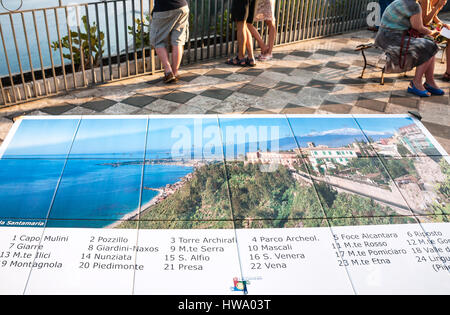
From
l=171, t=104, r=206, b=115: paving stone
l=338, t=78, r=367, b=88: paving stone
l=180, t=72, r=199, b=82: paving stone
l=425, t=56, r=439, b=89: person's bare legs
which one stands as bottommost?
l=171, t=104, r=206, b=115: paving stone

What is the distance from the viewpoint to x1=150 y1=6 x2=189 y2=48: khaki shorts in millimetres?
4297

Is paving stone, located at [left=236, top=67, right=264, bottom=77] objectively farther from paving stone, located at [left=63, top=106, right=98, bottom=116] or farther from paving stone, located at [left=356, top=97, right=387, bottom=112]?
paving stone, located at [left=63, top=106, right=98, bottom=116]

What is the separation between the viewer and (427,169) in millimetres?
1383

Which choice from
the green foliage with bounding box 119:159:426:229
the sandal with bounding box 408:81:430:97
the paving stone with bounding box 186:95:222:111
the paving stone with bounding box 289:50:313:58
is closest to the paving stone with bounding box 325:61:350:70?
the paving stone with bounding box 289:50:313:58

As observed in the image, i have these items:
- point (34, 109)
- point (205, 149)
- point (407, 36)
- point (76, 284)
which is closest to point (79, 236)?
point (76, 284)

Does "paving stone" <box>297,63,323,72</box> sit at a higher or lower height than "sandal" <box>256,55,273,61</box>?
lower

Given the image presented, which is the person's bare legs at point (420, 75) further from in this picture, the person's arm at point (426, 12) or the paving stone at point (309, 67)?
the paving stone at point (309, 67)

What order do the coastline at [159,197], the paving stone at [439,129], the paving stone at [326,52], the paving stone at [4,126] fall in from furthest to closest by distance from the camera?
the paving stone at [326,52] → the paving stone at [439,129] → the paving stone at [4,126] → the coastline at [159,197]

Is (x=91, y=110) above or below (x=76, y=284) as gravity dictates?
below

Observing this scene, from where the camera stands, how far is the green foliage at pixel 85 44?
428 cm

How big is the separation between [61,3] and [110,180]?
11.2 feet

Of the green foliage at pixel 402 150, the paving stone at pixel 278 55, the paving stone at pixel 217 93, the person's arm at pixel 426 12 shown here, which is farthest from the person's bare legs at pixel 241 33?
the green foliage at pixel 402 150

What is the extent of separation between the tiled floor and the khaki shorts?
487 millimetres
